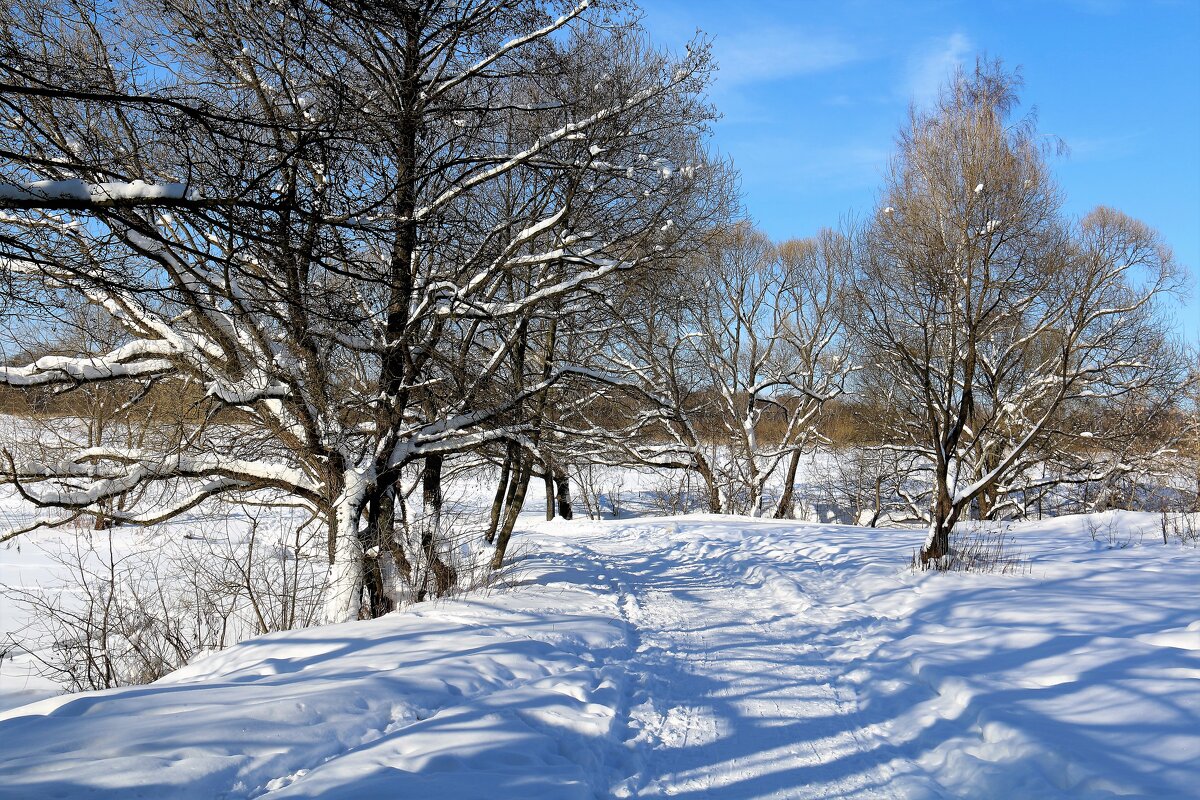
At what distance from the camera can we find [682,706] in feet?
15.5

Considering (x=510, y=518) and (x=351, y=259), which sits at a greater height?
(x=351, y=259)

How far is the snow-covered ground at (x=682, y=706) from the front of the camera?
3305mm

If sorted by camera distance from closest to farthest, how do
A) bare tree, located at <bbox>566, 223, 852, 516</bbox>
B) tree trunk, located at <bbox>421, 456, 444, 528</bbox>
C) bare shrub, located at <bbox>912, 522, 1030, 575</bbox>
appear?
bare shrub, located at <bbox>912, 522, 1030, 575</bbox> → tree trunk, located at <bbox>421, 456, 444, 528</bbox> → bare tree, located at <bbox>566, 223, 852, 516</bbox>

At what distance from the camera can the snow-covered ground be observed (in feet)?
10.8

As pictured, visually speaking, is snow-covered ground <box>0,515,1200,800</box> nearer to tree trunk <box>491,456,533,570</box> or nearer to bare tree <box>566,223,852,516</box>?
tree trunk <box>491,456,533,570</box>

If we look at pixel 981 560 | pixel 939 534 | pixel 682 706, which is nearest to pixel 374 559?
pixel 682 706

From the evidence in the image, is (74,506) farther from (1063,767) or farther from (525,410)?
(1063,767)

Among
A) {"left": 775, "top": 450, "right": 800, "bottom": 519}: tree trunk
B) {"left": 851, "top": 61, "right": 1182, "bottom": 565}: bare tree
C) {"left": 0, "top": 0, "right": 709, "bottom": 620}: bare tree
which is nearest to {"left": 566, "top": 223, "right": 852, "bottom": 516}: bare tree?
{"left": 775, "top": 450, "right": 800, "bottom": 519}: tree trunk

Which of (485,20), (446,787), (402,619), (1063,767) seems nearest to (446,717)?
(446,787)

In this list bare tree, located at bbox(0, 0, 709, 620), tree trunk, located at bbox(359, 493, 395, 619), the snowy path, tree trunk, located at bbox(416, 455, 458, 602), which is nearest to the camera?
the snowy path

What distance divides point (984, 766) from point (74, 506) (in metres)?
7.49

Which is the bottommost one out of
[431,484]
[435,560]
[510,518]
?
[435,560]

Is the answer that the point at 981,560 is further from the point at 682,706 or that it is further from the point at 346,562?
the point at 346,562

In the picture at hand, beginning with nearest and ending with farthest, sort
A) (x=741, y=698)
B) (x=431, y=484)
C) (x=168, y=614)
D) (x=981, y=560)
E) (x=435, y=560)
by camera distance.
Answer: (x=741, y=698)
(x=168, y=614)
(x=435, y=560)
(x=981, y=560)
(x=431, y=484)
